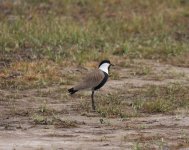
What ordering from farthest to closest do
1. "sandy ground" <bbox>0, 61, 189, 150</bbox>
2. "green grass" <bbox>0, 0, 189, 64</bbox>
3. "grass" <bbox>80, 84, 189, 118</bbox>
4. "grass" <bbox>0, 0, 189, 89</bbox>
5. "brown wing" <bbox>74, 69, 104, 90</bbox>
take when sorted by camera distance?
"green grass" <bbox>0, 0, 189, 64</bbox>, "grass" <bbox>0, 0, 189, 89</bbox>, "brown wing" <bbox>74, 69, 104, 90</bbox>, "grass" <bbox>80, 84, 189, 118</bbox>, "sandy ground" <bbox>0, 61, 189, 150</bbox>

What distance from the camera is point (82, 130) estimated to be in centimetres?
1127

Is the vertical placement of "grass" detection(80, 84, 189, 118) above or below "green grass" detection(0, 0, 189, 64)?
below

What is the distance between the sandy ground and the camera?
9.98m

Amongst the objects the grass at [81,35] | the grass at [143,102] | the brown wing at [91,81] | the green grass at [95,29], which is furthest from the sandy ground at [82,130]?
the green grass at [95,29]

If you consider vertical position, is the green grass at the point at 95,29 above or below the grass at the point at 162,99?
above

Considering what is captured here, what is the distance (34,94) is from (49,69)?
7.32 feet

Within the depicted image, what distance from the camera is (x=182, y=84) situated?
16.1m

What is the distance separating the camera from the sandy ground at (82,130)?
9.98 meters

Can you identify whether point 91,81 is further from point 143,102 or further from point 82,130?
point 82,130

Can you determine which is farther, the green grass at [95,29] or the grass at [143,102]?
the green grass at [95,29]

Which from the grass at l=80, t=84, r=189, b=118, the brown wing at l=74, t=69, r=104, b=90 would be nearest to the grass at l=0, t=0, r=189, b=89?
the grass at l=80, t=84, r=189, b=118

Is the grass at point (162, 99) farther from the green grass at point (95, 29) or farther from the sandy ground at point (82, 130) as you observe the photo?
the green grass at point (95, 29)

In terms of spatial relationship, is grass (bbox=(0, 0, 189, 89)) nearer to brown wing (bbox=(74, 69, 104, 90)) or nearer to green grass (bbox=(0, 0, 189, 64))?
green grass (bbox=(0, 0, 189, 64))

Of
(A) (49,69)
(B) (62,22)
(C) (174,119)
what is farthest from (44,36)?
(C) (174,119)
